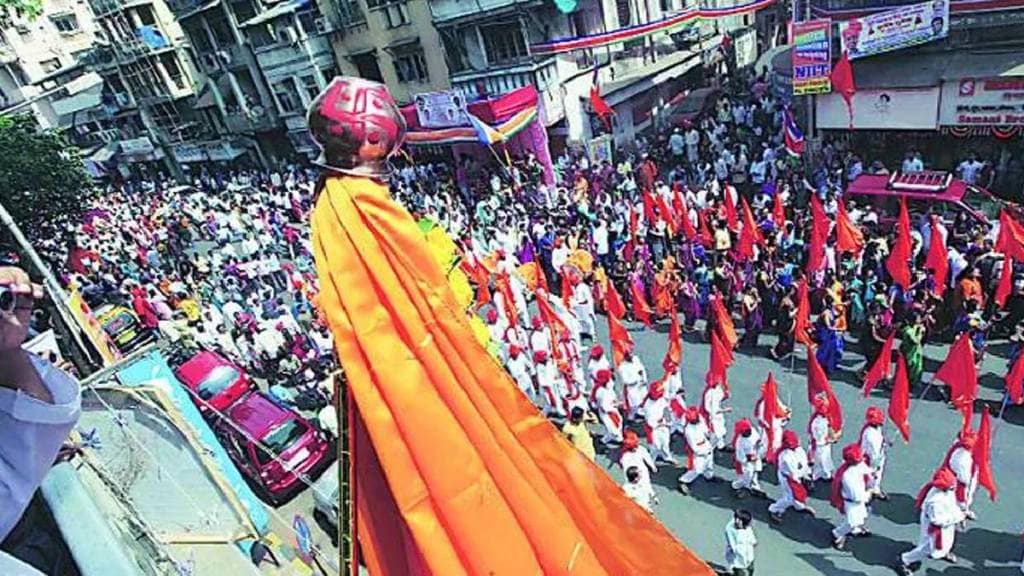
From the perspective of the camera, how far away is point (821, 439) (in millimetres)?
8164

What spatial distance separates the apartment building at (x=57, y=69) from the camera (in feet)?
147

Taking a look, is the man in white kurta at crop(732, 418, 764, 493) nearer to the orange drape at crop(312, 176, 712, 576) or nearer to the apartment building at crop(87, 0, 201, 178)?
the orange drape at crop(312, 176, 712, 576)

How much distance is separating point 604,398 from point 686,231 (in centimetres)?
542

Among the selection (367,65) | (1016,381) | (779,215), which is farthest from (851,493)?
(367,65)

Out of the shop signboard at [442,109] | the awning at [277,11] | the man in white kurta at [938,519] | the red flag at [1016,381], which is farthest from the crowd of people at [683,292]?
the awning at [277,11]

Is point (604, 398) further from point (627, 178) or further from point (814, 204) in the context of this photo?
point (627, 178)

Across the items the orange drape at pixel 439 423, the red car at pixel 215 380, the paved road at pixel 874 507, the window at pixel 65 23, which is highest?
the window at pixel 65 23

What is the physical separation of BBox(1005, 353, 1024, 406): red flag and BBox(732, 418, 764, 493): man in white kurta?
311cm

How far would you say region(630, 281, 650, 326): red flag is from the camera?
43.3 ft

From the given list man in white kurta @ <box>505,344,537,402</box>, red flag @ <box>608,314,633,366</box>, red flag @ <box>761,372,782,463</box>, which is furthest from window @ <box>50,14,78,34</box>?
red flag @ <box>761,372,782,463</box>

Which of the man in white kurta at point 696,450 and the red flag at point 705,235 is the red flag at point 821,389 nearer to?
the man in white kurta at point 696,450

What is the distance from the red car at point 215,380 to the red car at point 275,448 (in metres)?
0.84

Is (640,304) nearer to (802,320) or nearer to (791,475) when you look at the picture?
(802,320)

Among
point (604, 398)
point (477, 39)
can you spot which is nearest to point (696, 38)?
point (477, 39)
